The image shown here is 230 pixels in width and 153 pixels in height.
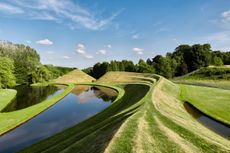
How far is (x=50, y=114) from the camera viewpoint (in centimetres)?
3416

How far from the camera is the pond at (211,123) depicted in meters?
19.8

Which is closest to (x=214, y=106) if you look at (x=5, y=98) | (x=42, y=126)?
(x=42, y=126)

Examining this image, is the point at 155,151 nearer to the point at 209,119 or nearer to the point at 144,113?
the point at 144,113

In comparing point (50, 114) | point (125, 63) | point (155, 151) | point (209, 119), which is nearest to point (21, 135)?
point (50, 114)

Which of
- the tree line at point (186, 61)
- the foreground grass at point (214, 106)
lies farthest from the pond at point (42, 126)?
the tree line at point (186, 61)

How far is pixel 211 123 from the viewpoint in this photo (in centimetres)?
2281

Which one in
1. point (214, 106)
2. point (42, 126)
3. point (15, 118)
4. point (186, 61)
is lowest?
point (42, 126)

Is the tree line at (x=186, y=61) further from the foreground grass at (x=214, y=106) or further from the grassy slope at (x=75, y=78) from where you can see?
the foreground grass at (x=214, y=106)

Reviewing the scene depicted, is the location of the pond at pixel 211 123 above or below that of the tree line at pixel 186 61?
below

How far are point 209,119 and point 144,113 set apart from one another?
9217mm

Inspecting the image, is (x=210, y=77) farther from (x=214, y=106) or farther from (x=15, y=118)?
(x=15, y=118)

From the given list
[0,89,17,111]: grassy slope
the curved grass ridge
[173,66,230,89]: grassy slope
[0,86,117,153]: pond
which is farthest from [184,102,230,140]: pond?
[0,89,17,111]: grassy slope

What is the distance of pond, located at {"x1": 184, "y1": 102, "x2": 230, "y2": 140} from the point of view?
19763 mm

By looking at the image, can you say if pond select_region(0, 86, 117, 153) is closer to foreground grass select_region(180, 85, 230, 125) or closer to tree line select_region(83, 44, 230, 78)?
foreground grass select_region(180, 85, 230, 125)
